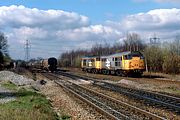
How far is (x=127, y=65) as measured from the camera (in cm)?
4738

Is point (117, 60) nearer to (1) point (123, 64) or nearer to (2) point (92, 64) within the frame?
(1) point (123, 64)

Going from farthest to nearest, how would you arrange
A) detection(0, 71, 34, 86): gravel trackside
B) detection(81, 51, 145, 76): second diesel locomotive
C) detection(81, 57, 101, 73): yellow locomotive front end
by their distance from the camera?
1. detection(81, 57, 101, 73): yellow locomotive front end
2. detection(81, 51, 145, 76): second diesel locomotive
3. detection(0, 71, 34, 86): gravel trackside

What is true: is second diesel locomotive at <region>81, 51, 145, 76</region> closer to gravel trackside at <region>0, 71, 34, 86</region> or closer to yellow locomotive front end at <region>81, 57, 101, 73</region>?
yellow locomotive front end at <region>81, 57, 101, 73</region>

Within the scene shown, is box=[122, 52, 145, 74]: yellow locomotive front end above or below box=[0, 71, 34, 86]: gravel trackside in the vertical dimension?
above

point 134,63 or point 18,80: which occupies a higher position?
point 134,63

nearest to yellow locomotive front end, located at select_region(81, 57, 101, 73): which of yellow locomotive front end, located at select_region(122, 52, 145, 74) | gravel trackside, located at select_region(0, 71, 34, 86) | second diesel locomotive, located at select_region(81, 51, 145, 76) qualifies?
second diesel locomotive, located at select_region(81, 51, 145, 76)

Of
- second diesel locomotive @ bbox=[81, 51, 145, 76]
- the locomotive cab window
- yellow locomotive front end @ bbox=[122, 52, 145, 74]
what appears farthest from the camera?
the locomotive cab window

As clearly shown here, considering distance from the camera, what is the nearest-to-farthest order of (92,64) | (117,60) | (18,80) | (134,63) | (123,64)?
1. (18,80)
2. (134,63)
3. (123,64)
4. (117,60)
5. (92,64)

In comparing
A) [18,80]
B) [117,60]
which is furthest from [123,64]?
[18,80]

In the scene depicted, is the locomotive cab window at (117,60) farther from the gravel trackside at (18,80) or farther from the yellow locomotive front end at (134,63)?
the gravel trackside at (18,80)

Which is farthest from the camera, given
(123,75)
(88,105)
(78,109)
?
(123,75)

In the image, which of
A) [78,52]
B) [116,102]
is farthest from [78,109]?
[78,52]

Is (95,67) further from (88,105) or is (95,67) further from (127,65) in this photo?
(88,105)

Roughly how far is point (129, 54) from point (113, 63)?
6539 mm
